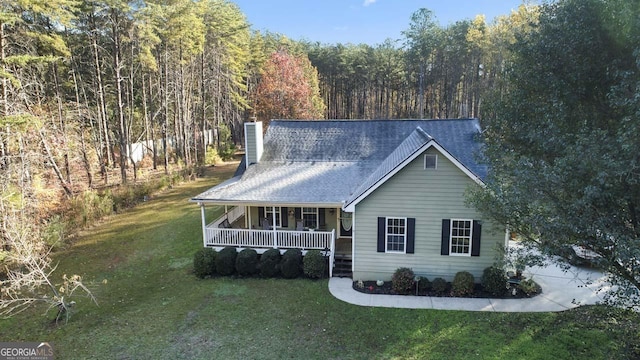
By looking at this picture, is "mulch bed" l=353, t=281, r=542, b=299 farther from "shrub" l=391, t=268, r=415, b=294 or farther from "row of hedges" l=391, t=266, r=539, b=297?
"shrub" l=391, t=268, r=415, b=294

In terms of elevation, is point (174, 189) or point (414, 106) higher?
point (414, 106)

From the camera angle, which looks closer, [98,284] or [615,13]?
[615,13]

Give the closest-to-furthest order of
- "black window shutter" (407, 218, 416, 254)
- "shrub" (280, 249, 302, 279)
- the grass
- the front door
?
the grass, "black window shutter" (407, 218, 416, 254), "shrub" (280, 249, 302, 279), the front door

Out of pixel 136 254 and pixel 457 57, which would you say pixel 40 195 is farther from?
pixel 457 57

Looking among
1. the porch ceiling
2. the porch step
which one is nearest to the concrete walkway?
the porch step

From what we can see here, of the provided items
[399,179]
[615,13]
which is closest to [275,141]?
[399,179]

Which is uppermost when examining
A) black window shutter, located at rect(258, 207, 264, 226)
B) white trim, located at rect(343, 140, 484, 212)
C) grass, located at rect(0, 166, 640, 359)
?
white trim, located at rect(343, 140, 484, 212)

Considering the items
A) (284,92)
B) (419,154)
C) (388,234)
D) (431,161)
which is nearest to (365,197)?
(388,234)

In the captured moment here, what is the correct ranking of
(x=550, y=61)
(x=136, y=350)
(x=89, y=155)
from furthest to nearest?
(x=89, y=155)
(x=136, y=350)
(x=550, y=61)

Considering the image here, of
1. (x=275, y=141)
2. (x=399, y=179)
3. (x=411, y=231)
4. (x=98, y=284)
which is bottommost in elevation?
(x=98, y=284)
